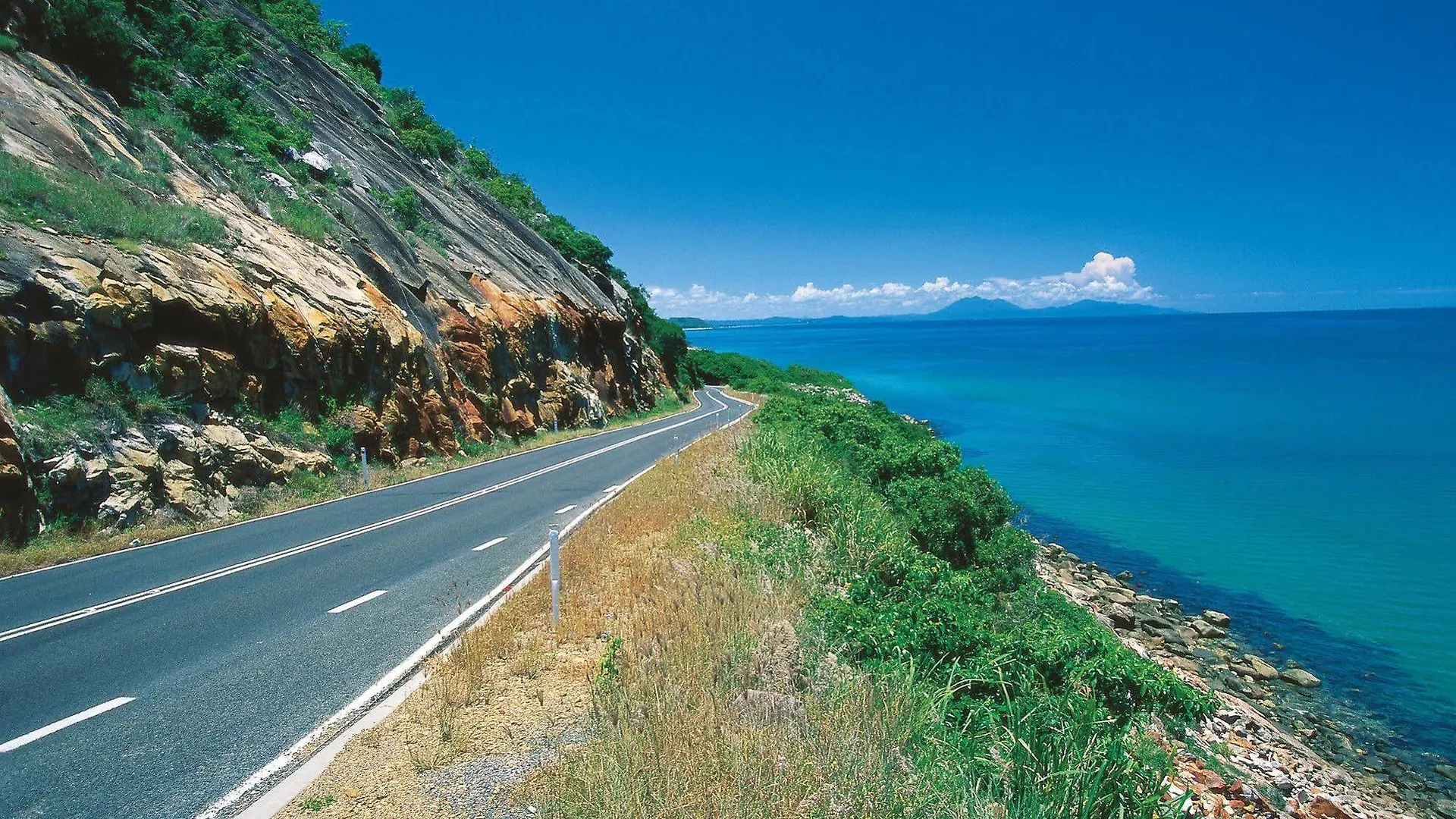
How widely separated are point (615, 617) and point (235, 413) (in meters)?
12.2

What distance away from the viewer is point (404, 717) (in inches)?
214

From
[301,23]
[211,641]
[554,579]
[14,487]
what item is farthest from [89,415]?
[301,23]

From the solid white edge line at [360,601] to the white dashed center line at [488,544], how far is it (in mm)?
2107

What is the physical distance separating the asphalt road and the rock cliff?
1.91 meters

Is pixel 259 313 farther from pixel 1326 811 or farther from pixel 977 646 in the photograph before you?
pixel 1326 811

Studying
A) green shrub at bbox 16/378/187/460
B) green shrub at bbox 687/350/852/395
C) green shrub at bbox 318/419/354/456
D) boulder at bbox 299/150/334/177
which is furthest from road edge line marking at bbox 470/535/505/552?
green shrub at bbox 687/350/852/395

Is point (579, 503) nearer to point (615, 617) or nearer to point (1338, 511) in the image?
point (615, 617)

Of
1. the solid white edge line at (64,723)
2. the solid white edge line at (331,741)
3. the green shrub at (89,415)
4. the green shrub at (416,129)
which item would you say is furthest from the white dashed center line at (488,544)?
the green shrub at (416,129)

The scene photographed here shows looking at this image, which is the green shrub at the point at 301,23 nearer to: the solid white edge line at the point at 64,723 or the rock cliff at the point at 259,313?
the rock cliff at the point at 259,313

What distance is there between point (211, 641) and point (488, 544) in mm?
4407

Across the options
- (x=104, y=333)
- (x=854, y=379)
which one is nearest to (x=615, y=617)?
(x=104, y=333)

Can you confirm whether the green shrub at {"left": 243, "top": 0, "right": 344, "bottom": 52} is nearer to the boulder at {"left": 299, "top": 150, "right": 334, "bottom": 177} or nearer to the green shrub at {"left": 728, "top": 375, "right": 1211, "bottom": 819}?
the boulder at {"left": 299, "top": 150, "right": 334, "bottom": 177}

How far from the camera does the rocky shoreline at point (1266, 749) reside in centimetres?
898

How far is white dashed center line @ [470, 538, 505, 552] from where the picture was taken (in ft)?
35.8
